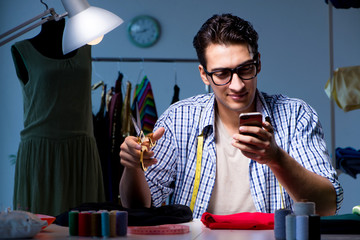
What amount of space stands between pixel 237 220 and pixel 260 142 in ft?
0.89

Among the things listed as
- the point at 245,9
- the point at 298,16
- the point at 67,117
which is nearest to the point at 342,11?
the point at 298,16

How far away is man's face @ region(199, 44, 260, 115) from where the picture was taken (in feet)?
5.97

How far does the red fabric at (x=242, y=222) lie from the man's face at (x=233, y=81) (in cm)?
56

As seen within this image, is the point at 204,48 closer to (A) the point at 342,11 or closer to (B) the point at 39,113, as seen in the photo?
(B) the point at 39,113

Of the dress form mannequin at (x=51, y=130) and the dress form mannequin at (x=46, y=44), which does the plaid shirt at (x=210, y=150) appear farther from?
the dress form mannequin at (x=46, y=44)

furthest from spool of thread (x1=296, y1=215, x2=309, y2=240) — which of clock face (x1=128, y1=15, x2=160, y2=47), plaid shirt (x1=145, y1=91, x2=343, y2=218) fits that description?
clock face (x1=128, y1=15, x2=160, y2=47)

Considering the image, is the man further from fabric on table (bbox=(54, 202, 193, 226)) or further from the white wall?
the white wall

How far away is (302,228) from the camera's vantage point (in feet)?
3.54

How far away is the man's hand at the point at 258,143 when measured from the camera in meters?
1.49

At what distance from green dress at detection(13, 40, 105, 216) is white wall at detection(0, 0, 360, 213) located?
2071mm

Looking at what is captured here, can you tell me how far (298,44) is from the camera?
4820 mm

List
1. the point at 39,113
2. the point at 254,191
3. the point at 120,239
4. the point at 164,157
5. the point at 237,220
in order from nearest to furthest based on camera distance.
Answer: the point at 120,239 → the point at 237,220 → the point at 254,191 → the point at 164,157 → the point at 39,113

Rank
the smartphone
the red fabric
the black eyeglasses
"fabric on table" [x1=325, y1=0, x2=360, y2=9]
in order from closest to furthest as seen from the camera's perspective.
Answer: the red fabric, the smartphone, the black eyeglasses, "fabric on table" [x1=325, y1=0, x2=360, y2=9]

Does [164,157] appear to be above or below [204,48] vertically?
below
